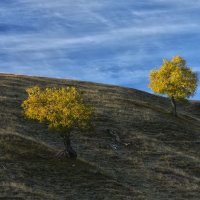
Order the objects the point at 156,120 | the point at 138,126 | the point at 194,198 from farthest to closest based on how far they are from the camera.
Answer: the point at 156,120
the point at 138,126
the point at 194,198

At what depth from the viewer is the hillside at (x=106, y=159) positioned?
1463 inches

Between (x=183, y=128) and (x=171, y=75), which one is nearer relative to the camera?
(x=183, y=128)

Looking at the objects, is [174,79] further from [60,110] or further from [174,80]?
[60,110]

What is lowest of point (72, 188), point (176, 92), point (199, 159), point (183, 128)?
point (72, 188)

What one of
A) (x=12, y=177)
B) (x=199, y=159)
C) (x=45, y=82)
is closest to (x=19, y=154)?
(x=12, y=177)

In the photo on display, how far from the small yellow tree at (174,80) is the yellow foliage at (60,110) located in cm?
3914

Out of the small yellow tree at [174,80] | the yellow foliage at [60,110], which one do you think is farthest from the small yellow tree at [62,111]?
the small yellow tree at [174,80]

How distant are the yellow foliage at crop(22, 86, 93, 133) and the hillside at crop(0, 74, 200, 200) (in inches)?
129

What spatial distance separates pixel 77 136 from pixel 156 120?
62.2ft

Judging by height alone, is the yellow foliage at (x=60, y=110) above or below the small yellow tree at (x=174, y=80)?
below

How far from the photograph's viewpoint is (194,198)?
39625mm

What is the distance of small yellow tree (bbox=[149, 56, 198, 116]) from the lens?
83.8 m

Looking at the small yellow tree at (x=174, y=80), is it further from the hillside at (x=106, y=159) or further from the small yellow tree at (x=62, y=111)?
the small yellow tree at (x=62, y=111)

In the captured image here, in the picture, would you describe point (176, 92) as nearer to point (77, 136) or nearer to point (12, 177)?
point (77, 136)
